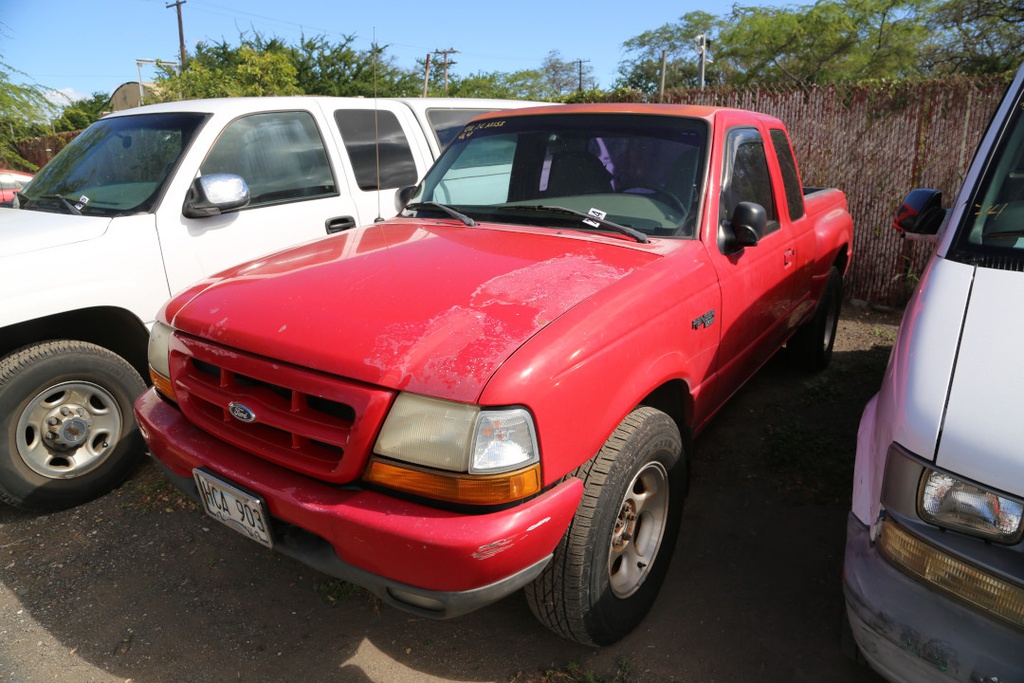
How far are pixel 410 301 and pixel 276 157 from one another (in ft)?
8.95

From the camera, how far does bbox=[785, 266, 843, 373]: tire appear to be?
4754 mm

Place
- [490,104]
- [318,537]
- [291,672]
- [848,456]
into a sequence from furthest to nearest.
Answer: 1. [490,104]
2. [848,456]
3. [291,672]
4. [318,537]

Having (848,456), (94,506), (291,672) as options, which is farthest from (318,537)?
(848,456)

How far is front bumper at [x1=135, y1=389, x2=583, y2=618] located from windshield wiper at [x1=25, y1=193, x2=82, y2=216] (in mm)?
2521

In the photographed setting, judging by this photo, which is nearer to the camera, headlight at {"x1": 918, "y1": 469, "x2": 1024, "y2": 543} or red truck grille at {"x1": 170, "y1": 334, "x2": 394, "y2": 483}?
headlight at {"x1": 918, "y1": 469, "x2": 1024, "y2": 543}

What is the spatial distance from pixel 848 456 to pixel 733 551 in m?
1.23

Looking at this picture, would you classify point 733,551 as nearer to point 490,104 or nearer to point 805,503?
point 805,503

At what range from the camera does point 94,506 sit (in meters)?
3.44

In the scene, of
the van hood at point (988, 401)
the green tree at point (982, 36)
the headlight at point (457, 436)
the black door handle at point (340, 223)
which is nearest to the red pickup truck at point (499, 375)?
the headlight at point (457, 436)

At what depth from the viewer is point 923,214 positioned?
3104 millimetres

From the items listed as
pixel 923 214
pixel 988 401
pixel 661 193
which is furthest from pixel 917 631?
pixel 923 214

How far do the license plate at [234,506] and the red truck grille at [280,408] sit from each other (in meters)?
0.13

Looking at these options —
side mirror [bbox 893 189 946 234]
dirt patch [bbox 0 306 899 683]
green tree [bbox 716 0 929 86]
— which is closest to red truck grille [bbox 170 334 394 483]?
dirt patch [bbox 0 306 899 683]

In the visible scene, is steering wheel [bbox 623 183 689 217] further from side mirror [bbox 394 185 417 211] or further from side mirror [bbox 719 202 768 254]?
side mirror [bbox 394 185 417 211]
